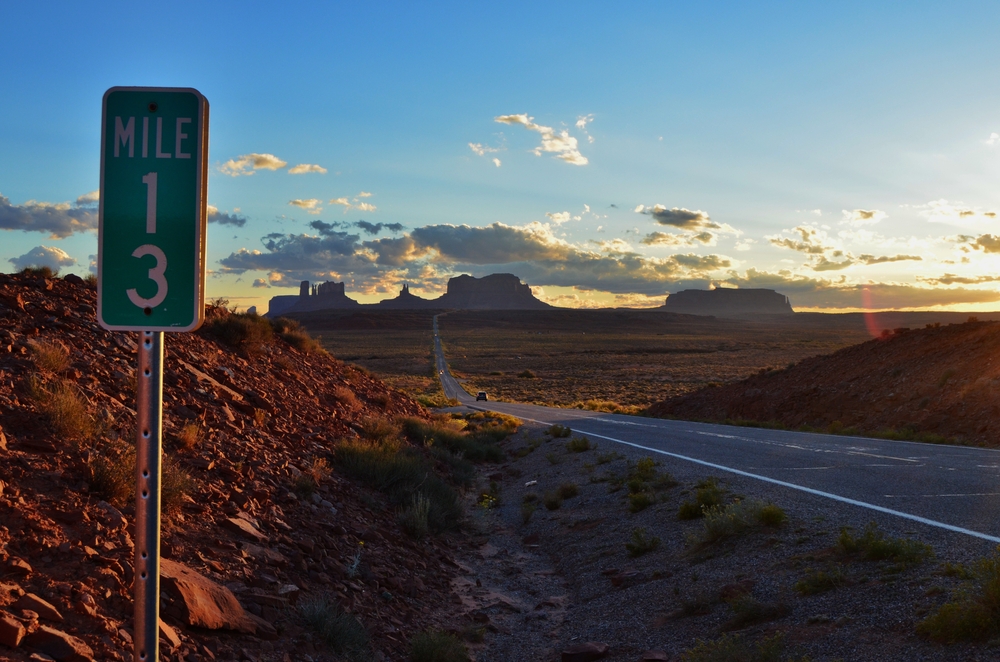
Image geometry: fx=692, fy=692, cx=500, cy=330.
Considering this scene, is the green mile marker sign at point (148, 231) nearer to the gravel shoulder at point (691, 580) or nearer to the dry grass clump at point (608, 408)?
the gravel shoulder at point (691, 580)

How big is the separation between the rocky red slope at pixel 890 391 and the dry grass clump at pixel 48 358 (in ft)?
68.3

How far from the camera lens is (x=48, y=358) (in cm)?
740

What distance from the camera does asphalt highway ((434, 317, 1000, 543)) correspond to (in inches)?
331

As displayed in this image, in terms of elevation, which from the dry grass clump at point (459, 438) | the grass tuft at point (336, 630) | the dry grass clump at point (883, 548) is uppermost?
the dry grass clump at point (883, 548)

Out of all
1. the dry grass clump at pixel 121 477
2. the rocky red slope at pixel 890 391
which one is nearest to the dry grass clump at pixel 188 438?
the dry grass clump at pixel 121 477

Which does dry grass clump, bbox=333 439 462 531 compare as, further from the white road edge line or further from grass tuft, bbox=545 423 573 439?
grass tuft, bbox=545 423 573 439

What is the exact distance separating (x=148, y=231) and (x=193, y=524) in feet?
15.7

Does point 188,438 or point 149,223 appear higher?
point 149,223

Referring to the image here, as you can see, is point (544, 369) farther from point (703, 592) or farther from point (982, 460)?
point (703, 592)

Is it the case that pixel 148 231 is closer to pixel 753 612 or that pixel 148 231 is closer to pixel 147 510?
pixel 147 510

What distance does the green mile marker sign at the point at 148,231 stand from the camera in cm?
234

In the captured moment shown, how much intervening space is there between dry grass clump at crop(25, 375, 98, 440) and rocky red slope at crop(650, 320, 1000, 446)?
2058cm

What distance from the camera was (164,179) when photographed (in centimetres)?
236

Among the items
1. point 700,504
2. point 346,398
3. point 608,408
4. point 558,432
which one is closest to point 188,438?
point 700,504
